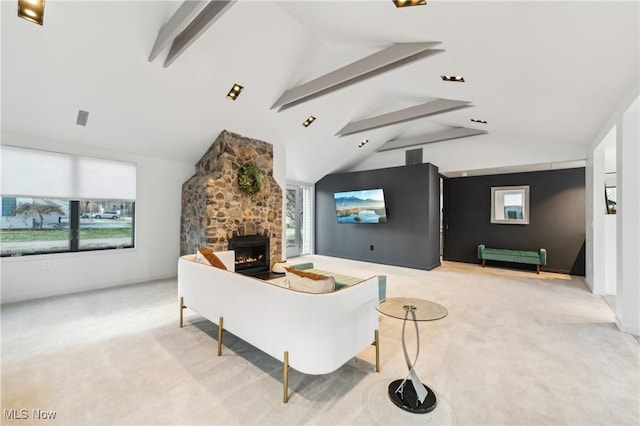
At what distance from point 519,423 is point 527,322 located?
2.17m

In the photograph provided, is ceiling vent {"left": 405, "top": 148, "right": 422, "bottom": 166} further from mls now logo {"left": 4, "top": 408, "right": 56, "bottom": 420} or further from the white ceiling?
mls now logo {"left": 4, "top": 408, "right": 56, "bottom": 420}

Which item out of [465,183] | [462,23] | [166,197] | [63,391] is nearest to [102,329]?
[63,391]

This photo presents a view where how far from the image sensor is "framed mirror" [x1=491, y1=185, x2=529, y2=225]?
6.74 metres

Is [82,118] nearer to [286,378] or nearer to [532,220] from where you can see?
[286,378]

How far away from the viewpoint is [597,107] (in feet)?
11.5

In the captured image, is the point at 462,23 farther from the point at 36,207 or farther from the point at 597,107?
the point at 36,207

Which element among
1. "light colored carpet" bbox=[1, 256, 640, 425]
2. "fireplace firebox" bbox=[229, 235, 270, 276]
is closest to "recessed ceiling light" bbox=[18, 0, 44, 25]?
"light colored carpet" bbox=[1, 256, 640, 425]

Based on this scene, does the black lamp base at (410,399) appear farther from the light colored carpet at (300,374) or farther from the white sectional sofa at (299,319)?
the white sectional sofa at (299,319)

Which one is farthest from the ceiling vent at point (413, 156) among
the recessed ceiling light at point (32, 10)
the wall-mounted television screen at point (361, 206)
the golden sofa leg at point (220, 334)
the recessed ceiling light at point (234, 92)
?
the recessed ceiling light at point (32, 10)

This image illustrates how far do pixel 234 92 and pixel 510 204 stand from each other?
713 centimetres

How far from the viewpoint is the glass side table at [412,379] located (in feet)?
6.27

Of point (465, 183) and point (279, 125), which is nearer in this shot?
point (279, 125)

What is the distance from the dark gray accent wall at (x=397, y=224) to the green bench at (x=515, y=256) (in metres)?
1.16

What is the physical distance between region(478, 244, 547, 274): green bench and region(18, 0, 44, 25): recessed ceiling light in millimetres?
8772
